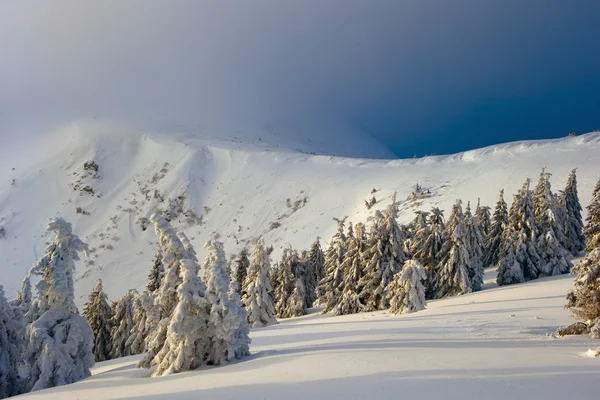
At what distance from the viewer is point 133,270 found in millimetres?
66000

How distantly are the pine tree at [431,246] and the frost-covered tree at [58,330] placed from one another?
1006 inches

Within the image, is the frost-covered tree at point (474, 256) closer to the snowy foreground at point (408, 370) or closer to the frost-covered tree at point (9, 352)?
the snowy foreground at point (408, 370)

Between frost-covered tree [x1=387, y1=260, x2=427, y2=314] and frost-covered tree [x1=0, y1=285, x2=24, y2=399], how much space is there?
2142 centimetres

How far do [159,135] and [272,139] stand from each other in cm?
5461

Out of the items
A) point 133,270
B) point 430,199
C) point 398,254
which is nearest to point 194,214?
point 133,270

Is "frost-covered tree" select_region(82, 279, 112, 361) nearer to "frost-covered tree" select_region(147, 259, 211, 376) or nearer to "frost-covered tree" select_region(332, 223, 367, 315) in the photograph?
"frost-covered tree" select_region(332, 223, 367, 315)

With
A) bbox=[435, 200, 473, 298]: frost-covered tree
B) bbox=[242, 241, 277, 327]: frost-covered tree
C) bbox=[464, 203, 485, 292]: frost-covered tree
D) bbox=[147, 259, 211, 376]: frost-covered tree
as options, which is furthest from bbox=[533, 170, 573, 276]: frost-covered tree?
bbox=[147, 259, 211, 376]: frost-covered tree

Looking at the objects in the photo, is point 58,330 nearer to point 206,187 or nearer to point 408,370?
point 408,370

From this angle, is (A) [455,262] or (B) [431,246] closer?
(A) [455,262]

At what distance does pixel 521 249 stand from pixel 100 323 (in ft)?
131

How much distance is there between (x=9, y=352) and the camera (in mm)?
19594

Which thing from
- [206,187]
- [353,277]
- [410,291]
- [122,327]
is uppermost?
[206,187]

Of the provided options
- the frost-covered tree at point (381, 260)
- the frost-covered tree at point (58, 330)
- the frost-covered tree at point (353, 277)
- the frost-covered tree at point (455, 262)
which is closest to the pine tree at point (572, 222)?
the frost-covered tree at point (455, 262)

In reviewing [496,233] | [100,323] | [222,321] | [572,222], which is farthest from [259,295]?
[572,222]
